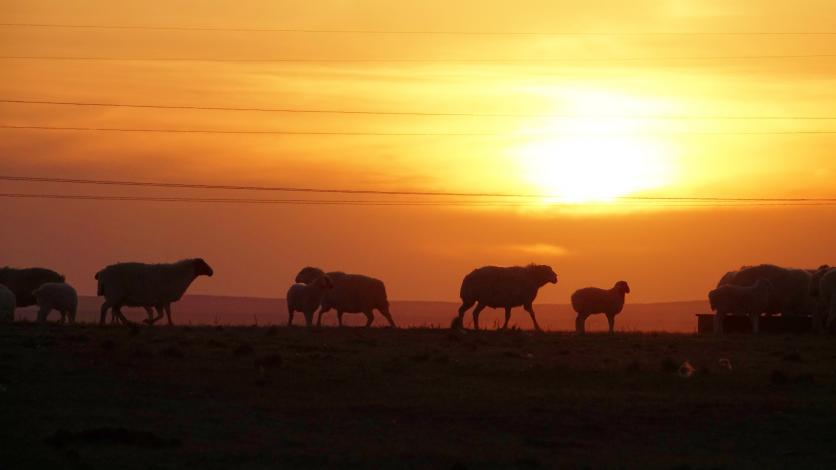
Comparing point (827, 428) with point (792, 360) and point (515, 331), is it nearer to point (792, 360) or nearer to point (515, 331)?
point (792, 360)

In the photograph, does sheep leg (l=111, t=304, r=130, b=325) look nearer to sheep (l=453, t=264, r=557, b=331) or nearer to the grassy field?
the grassy field

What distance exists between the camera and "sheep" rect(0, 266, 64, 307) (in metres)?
50.3

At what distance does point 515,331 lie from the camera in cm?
3659

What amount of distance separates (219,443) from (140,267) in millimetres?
20517

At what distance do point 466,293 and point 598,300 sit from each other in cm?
452

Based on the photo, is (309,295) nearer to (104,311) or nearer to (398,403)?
(104,311)

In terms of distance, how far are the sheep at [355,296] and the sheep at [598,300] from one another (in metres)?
6.49

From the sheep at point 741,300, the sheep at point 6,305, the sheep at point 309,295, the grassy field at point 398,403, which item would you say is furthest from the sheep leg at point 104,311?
the sheep at point 741,300

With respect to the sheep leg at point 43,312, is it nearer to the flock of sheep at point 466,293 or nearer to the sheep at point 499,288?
the flock of sheep at point 466,293

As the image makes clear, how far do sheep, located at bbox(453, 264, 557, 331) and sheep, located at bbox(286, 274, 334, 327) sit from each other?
5020 millimetres

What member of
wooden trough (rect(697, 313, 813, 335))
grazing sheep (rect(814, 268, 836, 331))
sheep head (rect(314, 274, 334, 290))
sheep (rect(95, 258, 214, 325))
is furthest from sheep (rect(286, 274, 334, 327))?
grazing sheep (rect(814, 268, 836, 331))

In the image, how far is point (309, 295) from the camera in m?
41.6

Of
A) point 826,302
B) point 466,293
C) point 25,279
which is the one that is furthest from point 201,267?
point 826,302

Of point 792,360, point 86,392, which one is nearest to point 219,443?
point 86,392
